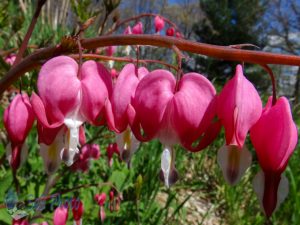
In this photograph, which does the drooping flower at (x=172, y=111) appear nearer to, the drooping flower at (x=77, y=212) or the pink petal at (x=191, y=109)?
the pink petal at (x=191, y=109)

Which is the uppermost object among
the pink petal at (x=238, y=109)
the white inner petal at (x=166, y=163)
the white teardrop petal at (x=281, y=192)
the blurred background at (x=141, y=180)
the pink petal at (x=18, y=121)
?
the pink petal at (x=238, y=109)

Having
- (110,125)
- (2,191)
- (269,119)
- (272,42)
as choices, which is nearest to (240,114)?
(269,119)

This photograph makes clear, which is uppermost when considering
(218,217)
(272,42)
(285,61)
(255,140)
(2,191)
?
(272,42)

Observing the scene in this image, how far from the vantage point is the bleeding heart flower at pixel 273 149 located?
1.89 feet

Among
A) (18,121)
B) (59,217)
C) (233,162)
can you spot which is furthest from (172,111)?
(59,217)

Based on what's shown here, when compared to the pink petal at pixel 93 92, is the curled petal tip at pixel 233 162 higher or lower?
lower

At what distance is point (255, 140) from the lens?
61 centimetres

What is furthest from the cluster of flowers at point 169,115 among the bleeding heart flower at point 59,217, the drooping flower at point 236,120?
the bleeding heart flower at point 59,217

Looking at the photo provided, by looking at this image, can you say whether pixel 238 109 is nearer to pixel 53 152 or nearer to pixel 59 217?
pixel 53 152

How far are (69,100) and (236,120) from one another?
0.25 meters

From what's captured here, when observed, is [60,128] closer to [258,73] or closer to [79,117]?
[79,117]

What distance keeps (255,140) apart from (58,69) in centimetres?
31

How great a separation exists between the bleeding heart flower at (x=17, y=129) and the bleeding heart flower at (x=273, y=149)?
1.23 feet

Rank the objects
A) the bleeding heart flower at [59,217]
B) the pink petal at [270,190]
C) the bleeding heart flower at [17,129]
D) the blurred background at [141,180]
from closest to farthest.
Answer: the pink petal at [270,190] → the bleeding heart flower at [17,129] → the bleeding heart flower at [59,217] → the blurred background at [141,180]
